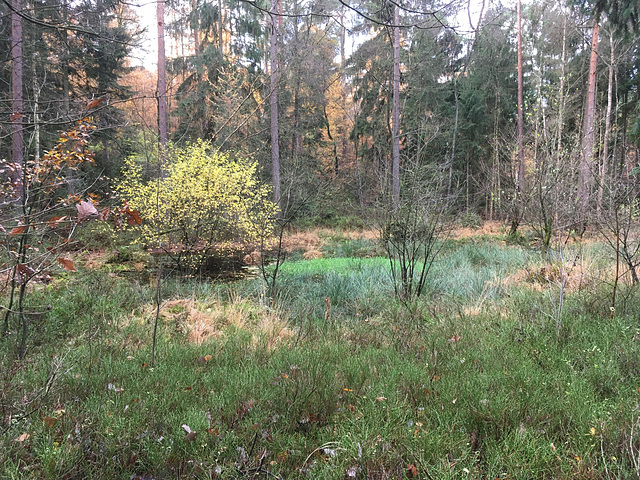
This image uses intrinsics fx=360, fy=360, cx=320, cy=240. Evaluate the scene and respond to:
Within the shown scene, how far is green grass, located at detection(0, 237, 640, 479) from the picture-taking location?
1.76m

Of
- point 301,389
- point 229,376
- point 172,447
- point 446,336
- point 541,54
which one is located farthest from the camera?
point 541,54

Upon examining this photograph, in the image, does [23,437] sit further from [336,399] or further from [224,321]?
[224,321]

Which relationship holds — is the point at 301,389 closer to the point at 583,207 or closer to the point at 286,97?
the point at 583,207

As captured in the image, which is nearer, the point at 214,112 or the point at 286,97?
the point at 214,112

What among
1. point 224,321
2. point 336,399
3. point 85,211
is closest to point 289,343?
point 336,399

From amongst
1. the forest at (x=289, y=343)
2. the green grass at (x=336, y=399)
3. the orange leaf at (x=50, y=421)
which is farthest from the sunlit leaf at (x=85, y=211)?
the orange leaf at (x=50, y=421)

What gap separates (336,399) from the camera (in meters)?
2.38

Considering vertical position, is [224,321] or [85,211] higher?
[85,211]

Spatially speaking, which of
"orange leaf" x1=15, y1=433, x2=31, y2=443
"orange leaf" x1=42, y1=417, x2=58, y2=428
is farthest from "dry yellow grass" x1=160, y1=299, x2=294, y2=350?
"orange leaf" x1=15, y1=433, x2=31, y2=443

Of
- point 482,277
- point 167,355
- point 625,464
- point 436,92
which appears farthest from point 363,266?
point 436,92

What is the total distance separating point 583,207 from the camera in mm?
8367

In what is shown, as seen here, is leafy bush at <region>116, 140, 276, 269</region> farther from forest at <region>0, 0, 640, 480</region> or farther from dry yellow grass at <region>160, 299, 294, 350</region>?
dry yellow grass at <region>160, 299, 294, 350</region>

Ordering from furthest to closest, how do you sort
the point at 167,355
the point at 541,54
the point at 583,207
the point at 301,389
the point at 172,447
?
the point at 541,54
the point at 583,207
the point at 167,355
the point at 301,389
the point at 172,447

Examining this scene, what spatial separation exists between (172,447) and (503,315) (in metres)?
4.04
